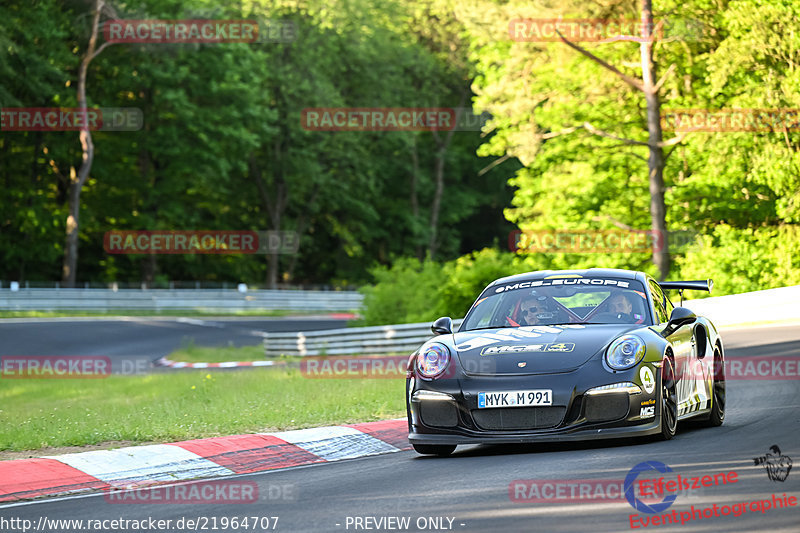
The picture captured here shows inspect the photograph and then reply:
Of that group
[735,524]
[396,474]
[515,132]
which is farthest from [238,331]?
[735,524]

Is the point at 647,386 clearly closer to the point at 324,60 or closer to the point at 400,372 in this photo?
the point at 400,372

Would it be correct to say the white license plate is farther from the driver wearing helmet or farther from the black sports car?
the driver wearing helmet

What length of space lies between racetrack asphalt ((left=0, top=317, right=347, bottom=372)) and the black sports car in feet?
64.1

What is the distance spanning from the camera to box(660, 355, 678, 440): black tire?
913 cm

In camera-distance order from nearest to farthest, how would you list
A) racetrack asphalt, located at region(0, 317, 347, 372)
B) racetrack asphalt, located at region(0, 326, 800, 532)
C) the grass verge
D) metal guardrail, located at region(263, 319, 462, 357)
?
racetrack asphalt, located at region(0, 326, 800, 532) < the grass verge < metal guardrail, located at region(263, 319, 462, 357) < racetrack asphalt, located at region(0, 317, 347, 372)

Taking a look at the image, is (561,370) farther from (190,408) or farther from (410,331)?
(410,331)

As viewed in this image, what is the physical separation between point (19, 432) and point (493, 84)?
2852 cm

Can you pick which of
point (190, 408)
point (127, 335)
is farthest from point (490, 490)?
point (127, 335)

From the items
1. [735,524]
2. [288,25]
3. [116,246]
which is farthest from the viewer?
[288,25]

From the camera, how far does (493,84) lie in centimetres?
3834

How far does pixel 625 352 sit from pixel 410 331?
57.4ft

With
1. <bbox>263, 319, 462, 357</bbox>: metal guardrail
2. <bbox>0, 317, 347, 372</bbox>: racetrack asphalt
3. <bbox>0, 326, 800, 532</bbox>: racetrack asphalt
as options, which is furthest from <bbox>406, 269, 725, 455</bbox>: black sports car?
<bbox>0, 317, 347, 372</bbox>: racetrack asphalt

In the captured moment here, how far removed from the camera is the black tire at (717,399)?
1069cm

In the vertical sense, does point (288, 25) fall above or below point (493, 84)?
above
